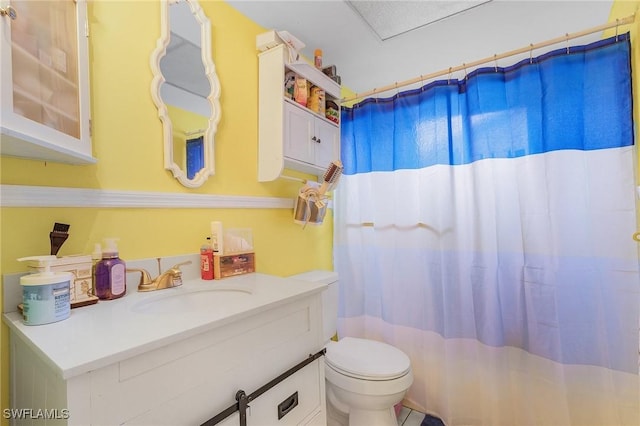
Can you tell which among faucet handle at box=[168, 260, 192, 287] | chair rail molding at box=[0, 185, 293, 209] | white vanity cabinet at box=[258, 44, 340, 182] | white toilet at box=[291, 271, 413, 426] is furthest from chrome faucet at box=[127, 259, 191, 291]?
white toilet at box=[291, 271, 413, 426]

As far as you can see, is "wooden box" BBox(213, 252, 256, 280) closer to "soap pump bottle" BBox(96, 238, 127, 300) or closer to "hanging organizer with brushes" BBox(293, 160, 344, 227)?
"soap pump bottle" BBox(96, 238, 127, 300)

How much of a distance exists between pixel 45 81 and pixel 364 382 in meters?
1.57

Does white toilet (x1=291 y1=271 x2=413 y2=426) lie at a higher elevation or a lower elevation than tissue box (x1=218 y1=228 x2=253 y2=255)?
lower

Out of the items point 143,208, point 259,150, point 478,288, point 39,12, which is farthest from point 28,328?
point 478,288

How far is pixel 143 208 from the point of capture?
1093mm

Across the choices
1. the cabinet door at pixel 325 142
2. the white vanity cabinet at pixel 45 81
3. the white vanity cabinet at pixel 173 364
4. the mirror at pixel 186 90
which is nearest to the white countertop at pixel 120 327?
the white vanity cabinet at pixel 173 364

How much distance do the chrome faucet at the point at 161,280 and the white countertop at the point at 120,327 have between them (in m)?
0.03

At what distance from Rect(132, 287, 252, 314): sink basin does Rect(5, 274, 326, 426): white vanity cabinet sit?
2 centimetres

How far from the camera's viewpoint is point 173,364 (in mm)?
641

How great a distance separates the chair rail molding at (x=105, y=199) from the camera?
2.70ft

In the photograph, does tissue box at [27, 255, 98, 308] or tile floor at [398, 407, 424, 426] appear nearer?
tissue box at [27, 255, 98, 308]

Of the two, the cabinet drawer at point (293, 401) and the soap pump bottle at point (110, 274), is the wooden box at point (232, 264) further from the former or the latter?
the cabinet drawer at point (293, 401)

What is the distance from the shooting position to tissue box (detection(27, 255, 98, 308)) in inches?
32.2

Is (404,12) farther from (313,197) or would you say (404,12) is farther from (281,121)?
(313,197)
